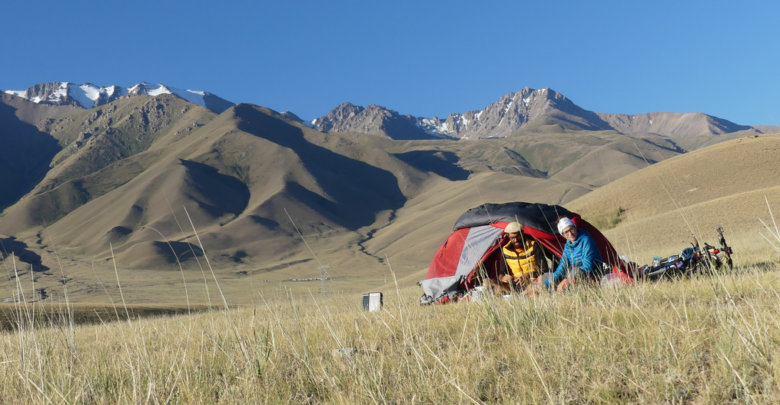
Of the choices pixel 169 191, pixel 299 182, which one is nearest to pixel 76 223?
pixel 169 191

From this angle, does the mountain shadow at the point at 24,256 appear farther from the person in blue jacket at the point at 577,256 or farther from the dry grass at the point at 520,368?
the dry grass at the point at 520,368

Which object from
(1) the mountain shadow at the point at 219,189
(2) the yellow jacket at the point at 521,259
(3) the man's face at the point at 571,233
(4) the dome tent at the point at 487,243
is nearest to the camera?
(3) the man's face at the point at 571,233

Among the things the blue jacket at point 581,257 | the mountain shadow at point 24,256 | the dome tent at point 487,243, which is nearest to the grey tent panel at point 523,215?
the dome tent at point 487,243

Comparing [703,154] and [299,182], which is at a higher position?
[299,182]

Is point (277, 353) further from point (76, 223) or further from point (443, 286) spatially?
point (76, 223)

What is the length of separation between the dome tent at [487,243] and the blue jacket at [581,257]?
130 cm

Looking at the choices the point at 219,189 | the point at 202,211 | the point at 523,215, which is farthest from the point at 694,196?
the point at 219,189

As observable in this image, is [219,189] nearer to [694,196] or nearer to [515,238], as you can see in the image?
[694,196]

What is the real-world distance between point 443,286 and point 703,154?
3694cm

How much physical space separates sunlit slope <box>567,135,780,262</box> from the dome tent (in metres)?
13.6

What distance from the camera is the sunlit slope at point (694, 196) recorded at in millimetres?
22609

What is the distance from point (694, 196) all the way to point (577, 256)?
29770 millimetres

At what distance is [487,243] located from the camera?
9305 mm

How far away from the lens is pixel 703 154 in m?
37.1
